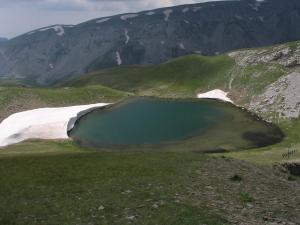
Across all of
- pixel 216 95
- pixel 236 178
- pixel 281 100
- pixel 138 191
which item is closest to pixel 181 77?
pixel 216 95

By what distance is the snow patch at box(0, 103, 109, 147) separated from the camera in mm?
97562

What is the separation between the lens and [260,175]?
36.1 meters

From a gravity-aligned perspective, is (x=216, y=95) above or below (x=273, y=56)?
below

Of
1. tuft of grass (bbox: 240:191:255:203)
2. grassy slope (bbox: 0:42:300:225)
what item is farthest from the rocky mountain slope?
tuft of grass (bbox: 240:191:255:203)

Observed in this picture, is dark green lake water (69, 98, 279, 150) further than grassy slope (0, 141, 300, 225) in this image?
Yes

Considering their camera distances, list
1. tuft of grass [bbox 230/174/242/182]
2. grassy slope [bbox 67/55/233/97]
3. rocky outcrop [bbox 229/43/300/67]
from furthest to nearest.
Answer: grassy slope [bbox 67/55/233/97] → rocky outcrop [bbox 229/43/300/67] → tuft of grass [bbox 230/174/242/182]

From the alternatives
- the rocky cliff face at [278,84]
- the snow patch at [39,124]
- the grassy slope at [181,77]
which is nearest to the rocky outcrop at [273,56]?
the rocky cliff face at [278,84]

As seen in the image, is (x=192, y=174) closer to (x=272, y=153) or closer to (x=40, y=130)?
(x=272, y=153)

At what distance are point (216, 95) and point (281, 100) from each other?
96.4 feet

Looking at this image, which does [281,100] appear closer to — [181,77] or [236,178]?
[181,77]

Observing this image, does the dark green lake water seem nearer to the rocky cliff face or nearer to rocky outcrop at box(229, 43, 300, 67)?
the rocky cliff face

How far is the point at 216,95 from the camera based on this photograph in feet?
465

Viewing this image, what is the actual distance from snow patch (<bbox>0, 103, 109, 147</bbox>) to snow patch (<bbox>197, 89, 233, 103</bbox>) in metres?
43.5

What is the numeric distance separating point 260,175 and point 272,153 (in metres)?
39.1
